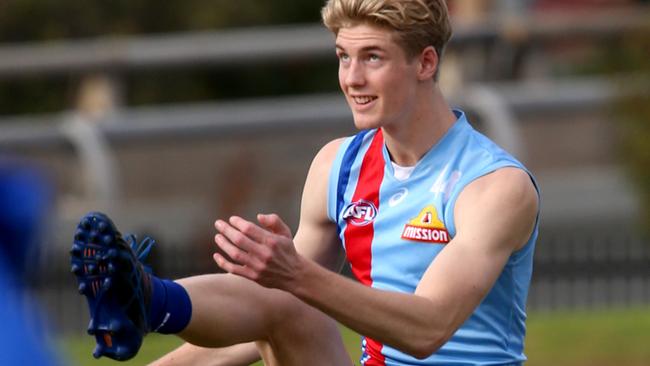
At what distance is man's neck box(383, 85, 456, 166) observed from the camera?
163 inches

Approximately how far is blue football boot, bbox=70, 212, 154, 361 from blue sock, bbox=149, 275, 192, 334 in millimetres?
33

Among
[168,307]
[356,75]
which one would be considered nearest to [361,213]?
[356,75]

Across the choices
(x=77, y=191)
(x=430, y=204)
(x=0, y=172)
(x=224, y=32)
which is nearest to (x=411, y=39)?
(x=430, y=204)

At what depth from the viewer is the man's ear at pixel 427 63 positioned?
13.2 feet

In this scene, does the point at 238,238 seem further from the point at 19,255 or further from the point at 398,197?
the point at 19,255

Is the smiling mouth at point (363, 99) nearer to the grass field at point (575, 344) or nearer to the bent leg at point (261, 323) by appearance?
the bent leg at point (261, 323)

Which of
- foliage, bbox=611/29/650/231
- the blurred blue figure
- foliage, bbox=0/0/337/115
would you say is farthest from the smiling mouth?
foliage, bbox=0/0/337/115

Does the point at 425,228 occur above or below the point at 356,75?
below

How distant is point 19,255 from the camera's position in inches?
70.4

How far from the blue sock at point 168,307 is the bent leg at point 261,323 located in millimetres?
38

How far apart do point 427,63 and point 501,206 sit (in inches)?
18.6

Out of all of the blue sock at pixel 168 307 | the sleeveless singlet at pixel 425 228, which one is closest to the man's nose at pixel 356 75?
the sleeveless singlet at pixel 425 228

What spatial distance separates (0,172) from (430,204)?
7.96ft

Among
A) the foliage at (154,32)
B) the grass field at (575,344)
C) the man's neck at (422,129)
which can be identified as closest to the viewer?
the man's neck at (422,129)
